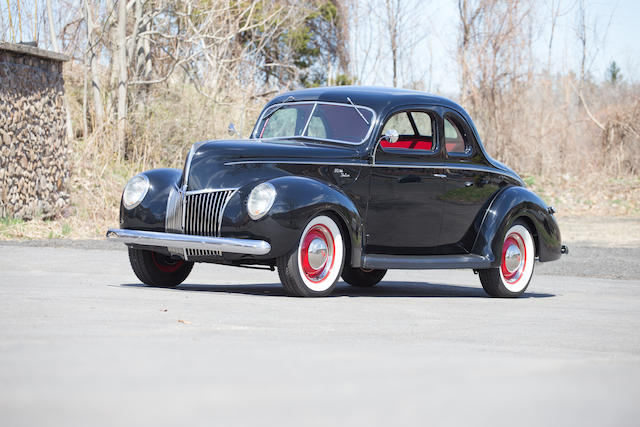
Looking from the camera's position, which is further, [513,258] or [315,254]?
[513,258]

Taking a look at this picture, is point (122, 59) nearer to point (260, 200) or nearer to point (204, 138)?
point (204, 138)

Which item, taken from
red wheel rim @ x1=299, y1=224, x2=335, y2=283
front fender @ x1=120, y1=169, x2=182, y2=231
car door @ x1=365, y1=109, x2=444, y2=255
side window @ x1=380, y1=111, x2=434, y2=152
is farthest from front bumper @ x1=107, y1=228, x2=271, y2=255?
side window @ x1=380, y1=111, x2=434, y2=152

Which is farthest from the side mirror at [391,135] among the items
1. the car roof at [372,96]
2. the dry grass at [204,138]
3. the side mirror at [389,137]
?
the dry grass at [204,138]

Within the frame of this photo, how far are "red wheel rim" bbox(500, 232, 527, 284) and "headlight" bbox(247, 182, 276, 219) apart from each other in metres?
2.97

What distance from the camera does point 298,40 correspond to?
43.8 metres

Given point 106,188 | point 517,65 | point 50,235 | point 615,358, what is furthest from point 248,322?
point 517,65

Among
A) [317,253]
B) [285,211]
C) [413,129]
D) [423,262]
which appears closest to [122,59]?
[413,129]

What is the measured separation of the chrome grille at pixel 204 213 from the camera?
8.25 m

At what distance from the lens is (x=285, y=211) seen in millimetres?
7969

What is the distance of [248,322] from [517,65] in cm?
2476

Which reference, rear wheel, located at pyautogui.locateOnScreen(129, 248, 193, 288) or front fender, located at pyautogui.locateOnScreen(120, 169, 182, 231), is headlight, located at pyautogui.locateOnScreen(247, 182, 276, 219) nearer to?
front fender, located at pyautogui.locateOnScreen(120, 169, 182, 231)

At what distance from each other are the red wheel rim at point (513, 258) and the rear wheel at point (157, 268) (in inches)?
127

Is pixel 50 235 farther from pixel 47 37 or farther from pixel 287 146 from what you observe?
pixel 47 37

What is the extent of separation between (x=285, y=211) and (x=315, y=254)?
0.52 metres
